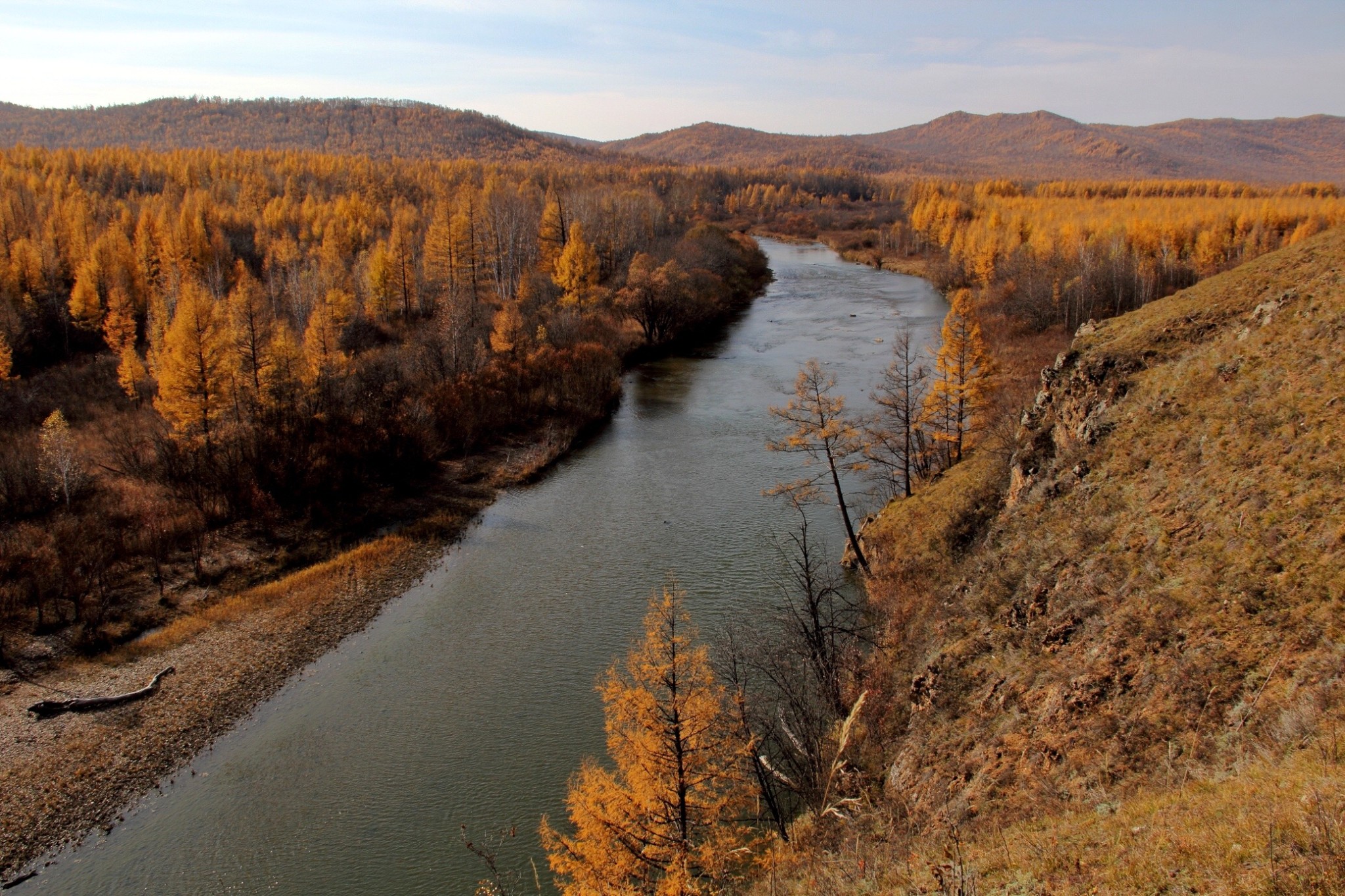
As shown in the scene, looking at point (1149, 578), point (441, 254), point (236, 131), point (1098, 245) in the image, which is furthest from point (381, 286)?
point (236, 131)

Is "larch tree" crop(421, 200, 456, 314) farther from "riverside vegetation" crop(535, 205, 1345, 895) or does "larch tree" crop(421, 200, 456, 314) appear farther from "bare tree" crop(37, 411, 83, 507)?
"riverside vegetation" crop(535, 205, 1345, 895)

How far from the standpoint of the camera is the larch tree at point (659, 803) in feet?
42.2

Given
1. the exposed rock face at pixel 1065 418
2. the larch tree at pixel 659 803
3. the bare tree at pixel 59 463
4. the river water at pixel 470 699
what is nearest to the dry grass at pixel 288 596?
the river water at pixel 470 699

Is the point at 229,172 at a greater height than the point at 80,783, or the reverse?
the point at 229,172

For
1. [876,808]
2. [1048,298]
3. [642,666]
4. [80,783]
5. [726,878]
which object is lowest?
[80,783]

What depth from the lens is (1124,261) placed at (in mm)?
61031

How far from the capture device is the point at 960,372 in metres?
27.5

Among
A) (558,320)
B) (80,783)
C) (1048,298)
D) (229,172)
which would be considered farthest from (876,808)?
(229,172)

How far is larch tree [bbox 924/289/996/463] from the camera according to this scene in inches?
1082

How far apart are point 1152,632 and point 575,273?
49481 mm

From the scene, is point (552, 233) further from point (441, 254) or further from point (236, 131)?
point (236, 131)

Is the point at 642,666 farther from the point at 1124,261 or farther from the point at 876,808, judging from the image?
the point at 1124,261

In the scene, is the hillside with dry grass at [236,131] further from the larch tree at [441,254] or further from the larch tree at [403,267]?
the larch tree at [441,254]

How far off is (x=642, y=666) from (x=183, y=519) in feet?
75.2
